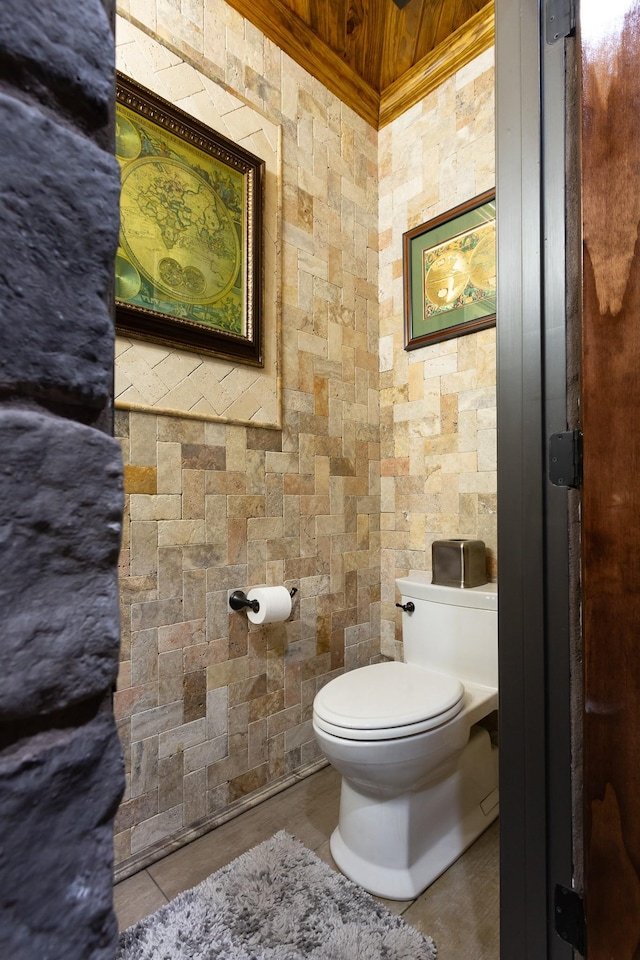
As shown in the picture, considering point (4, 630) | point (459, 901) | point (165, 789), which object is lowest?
point (459, 901)

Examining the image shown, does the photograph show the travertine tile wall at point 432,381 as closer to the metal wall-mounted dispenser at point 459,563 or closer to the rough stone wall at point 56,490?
the metal wall-mounted dispenser at point 459,563

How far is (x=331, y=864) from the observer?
4.89 ft

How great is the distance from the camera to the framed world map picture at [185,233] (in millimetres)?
1550

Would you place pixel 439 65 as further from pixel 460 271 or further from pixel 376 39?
pixel 460 271

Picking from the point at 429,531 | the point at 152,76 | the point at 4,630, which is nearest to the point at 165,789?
the point at 429,531

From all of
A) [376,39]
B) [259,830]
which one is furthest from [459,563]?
[376,39]

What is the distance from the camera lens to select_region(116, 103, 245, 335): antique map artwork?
1549 millimetres

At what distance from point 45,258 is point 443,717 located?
153 centimetres

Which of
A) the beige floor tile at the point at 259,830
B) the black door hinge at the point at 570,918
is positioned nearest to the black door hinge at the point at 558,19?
the black door hinge at the point at 570,918

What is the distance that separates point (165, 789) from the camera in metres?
1.58

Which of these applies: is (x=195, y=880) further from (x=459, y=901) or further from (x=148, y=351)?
(x=148, y=351)

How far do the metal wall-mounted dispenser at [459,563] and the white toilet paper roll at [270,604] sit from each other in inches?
23.9

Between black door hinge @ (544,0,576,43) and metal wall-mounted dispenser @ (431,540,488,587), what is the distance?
1.44m

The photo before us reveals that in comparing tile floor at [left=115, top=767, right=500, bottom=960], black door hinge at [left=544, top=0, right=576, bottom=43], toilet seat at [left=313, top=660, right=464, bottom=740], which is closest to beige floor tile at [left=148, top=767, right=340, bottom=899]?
tile floor at [left=115, top=767, right=500, bottom=960]
